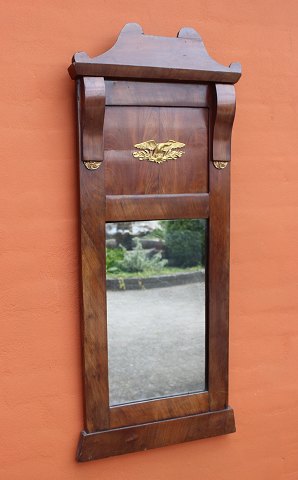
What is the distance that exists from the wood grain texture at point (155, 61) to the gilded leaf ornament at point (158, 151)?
0.21m

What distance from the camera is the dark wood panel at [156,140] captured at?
5.79 ft

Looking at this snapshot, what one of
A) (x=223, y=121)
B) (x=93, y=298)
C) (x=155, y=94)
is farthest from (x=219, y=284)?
(x=155, y=94)

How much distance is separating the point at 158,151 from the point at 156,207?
19 cm

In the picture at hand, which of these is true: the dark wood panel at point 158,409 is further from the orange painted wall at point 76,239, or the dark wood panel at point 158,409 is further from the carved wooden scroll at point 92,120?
the carved wooden scroll at point 92,120

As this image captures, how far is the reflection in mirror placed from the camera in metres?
1.84

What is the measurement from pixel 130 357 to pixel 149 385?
13 cm

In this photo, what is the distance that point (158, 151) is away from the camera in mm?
1818

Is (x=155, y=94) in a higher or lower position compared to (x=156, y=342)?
higher

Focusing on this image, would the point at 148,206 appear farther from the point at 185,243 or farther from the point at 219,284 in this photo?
the point at 219,284

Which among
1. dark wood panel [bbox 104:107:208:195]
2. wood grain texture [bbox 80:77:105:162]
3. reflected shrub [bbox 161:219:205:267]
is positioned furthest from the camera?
reflected shrub [bbox 161:219:205:267]

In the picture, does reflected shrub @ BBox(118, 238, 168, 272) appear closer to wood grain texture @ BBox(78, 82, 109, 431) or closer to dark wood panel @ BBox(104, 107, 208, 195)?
wood grain texture @ BBox(78, 82, 109, 431)

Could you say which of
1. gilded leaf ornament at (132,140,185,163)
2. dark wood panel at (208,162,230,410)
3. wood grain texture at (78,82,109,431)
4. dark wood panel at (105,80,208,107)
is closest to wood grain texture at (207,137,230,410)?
dark wood panel at (208,162,230,410)

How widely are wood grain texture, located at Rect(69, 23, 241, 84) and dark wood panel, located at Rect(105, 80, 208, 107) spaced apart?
0.11ft

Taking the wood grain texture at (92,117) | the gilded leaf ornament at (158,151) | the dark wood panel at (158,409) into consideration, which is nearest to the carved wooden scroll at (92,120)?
the wood grain texture at (92,117)
